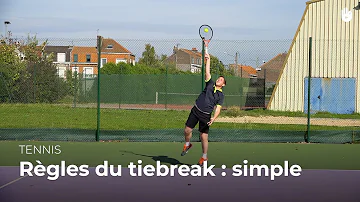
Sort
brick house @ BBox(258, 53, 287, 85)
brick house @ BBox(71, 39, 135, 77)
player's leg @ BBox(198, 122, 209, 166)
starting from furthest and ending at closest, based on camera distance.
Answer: brick house @ BBox(258, 53, 287, 85) < brick house @ BBox(71, 39, 135, 77) < player's leg @ BBox(198, 122, 209, 166)

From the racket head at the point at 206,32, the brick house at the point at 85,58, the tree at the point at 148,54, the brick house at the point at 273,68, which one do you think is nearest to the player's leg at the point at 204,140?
the racket head at the point at 206,32

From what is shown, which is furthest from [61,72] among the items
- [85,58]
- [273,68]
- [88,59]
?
[273,68]

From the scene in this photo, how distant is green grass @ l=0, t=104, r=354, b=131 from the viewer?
58.1 feet

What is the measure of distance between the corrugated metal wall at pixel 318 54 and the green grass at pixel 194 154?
37.7 feet

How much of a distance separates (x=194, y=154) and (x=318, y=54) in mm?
14453

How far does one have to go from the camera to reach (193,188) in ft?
25.7

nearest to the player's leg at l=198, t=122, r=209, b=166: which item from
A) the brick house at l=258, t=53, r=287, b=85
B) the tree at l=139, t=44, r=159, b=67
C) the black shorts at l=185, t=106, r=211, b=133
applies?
the black shorts at l=185, t=106, r=211, b=133

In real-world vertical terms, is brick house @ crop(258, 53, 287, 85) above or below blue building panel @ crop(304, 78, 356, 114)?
above

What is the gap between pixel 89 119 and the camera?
20000 mm

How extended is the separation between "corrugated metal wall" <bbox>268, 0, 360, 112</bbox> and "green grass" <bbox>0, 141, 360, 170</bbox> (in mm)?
11481

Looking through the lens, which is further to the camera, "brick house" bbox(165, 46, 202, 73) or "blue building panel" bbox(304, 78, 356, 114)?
"brick house" bbox(165, 46, 202, 73)

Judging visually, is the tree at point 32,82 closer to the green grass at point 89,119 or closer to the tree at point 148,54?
the green grass at point 89,119

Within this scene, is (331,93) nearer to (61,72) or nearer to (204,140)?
(61,72)

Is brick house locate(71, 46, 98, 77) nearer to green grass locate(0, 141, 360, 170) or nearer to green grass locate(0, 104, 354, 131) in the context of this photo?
green grass locate(0, 104, 354, 131)
